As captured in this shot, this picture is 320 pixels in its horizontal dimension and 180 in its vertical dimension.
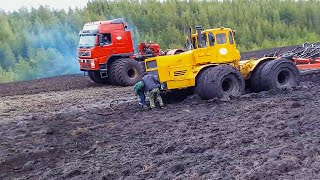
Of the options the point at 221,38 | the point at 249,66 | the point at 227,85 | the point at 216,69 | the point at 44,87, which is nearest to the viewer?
the point at 216,69

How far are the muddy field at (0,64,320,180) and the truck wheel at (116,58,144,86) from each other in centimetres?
378

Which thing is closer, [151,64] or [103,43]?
[151,64]

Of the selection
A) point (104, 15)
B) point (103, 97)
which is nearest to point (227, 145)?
point (103, 97)

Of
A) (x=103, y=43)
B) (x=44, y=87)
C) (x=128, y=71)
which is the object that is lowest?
(x=44, y=87)

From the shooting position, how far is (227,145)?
7293 millimetres

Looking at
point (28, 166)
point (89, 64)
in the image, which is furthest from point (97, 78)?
point (28, 166)

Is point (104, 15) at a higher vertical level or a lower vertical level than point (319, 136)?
higher

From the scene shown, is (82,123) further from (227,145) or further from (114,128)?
(227,145)

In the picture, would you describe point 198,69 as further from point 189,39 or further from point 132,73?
point 132,73

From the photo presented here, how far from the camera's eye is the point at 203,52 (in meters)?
12.0

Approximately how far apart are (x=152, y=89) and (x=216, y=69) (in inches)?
64.2

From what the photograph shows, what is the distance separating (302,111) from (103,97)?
22.9 ft

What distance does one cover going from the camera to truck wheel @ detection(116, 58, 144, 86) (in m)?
17.2

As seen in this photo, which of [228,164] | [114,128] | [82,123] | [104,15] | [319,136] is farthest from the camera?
[104,15]
